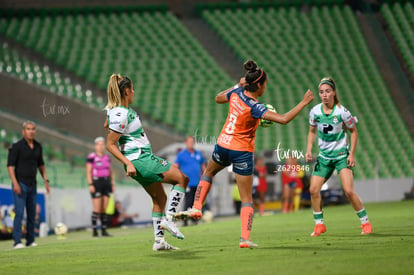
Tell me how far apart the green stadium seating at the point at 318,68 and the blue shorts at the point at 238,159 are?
57.6ft

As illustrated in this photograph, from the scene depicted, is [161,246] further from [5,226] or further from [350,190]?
[5,226]

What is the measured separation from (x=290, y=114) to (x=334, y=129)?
3.10 metres

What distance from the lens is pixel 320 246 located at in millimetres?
9273

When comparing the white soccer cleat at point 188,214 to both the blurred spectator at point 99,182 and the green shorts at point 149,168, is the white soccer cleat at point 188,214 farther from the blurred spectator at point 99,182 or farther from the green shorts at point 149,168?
the blurred spectator at point 99,182

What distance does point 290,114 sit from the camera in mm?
8297

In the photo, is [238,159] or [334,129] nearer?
[238,159]

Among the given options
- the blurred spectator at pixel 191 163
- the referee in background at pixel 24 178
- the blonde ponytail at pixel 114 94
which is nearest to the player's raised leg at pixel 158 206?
the blonde ponytail at pixel 114 94

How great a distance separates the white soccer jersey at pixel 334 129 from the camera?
440 inches

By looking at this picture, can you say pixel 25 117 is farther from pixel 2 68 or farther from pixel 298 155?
pixel 298 155

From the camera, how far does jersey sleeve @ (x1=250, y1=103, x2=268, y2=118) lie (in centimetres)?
870

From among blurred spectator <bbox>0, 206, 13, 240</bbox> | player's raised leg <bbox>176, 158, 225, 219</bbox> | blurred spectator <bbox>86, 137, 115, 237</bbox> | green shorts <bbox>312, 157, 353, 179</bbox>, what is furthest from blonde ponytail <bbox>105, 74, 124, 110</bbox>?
blurred spectator <bbox>0, 206, 13, 240</bbox>

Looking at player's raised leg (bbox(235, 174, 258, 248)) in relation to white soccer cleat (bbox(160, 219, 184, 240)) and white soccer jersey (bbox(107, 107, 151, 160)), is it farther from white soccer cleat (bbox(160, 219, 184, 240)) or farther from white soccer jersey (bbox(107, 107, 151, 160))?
white soccer jersey (bbox(107, 107, 151, 160))

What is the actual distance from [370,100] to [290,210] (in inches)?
410

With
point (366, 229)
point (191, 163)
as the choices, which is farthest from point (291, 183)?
point (366, 229)
